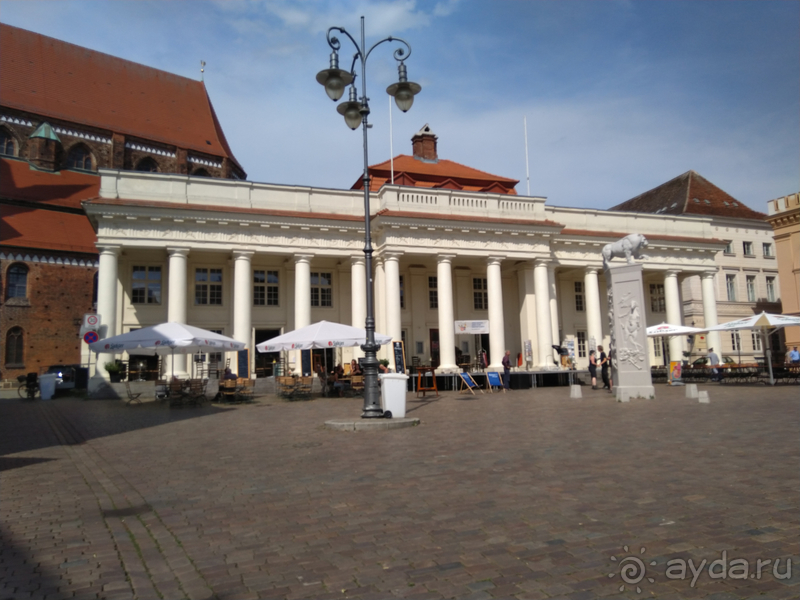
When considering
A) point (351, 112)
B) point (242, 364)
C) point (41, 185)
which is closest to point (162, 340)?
point (351, 112)

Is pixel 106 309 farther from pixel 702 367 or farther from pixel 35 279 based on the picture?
pixel 702 367

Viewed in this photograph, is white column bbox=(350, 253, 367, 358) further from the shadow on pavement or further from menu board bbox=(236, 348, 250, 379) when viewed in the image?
the shadow on pavement

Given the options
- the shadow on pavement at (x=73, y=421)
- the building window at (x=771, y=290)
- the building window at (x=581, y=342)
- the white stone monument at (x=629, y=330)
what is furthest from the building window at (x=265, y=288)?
the building window at (x=771, y=290)

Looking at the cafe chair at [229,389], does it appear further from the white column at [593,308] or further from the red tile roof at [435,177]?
the white column at [593,308]

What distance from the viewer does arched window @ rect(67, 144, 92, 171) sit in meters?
47.9

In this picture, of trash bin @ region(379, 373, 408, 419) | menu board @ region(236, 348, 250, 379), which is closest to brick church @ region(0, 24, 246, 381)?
menu board @ region(236, 348, 250, 379)

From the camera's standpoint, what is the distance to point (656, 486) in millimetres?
6133

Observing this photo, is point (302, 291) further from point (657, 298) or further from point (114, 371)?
point (657, 298)

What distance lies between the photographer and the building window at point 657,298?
137 ft

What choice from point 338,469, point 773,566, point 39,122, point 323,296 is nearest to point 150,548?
point 338,469

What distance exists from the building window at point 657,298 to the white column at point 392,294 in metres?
21.2

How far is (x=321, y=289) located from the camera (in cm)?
3375

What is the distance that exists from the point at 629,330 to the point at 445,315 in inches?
543

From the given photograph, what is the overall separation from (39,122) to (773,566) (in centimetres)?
5410
